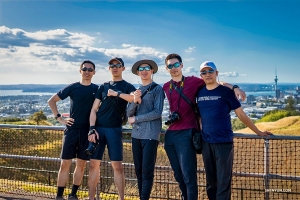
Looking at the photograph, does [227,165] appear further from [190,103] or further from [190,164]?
[190,103]

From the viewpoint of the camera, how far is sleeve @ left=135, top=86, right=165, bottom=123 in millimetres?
4309

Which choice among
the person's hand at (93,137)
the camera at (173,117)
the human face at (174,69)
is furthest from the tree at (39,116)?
the camera at (173,117)

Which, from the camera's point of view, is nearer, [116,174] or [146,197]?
[146,197]

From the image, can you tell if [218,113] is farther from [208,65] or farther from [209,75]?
[208,65]

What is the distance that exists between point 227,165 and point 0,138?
5.60 metres

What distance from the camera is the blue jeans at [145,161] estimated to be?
4.33 metres

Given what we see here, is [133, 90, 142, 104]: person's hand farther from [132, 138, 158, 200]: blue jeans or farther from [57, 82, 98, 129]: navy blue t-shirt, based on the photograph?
[57, 82, 98, 129]: navy blue t-shirt

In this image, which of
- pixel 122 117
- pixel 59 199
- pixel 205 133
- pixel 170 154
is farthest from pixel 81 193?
pixel 205 133

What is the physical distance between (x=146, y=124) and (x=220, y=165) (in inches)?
42.9

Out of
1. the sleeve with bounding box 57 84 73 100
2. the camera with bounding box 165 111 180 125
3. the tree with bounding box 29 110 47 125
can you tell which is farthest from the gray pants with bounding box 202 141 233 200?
the tree with bounding box 29 110 47 125

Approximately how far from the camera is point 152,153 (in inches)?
171

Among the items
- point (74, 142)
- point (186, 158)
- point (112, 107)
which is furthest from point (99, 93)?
point (186, 158)

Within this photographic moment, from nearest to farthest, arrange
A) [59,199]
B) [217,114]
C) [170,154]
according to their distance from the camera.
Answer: [217,114]
[170,154]
[59,199]

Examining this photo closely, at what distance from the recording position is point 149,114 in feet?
14.1
